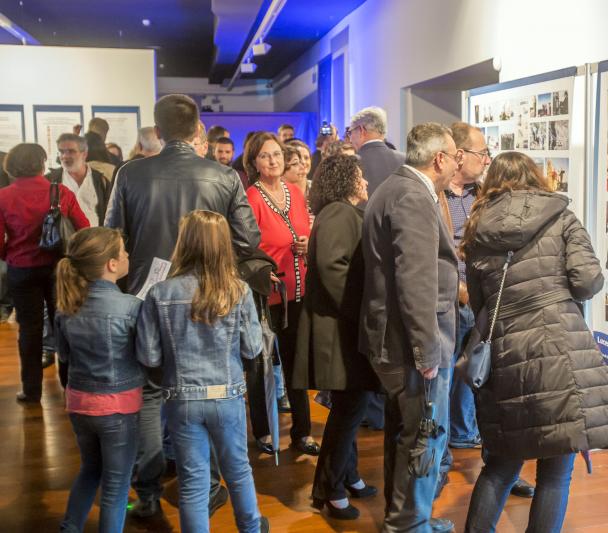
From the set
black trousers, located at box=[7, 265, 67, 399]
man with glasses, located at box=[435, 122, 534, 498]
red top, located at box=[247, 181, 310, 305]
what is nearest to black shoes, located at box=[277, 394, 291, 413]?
red top, located at box=[247, 181, 310, 305]

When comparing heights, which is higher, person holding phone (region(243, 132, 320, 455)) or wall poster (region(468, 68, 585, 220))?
wall poster (region(468, 68, 585, 220))

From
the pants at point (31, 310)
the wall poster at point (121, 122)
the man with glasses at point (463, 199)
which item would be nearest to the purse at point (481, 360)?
the man with glasses at point (463, 199)

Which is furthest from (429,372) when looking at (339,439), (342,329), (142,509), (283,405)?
(283,405)

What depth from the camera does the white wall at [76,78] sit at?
26.9 ft

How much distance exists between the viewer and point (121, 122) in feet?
27.6

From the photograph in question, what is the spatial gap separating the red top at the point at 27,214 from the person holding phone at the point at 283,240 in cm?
118

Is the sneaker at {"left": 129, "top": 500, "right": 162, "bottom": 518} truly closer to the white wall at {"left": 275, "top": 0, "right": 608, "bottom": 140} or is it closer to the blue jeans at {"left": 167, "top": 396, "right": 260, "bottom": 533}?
the blue jeans at {"left": 167, "top": 396, "right": 260, "bottom": 533}

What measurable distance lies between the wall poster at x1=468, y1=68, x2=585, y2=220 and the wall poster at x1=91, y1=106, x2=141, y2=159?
5.07 meters

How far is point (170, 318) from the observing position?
2262mm

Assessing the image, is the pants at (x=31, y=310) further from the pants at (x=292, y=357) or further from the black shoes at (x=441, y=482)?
the black shoes at (x=441, y=482)

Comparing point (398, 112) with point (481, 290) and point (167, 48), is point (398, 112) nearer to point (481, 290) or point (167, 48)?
point (481, 290)

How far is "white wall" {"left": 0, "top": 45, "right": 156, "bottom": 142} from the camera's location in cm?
820

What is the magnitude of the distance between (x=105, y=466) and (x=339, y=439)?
911 mm

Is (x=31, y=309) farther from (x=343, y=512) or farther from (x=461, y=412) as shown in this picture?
(x=461, y=412)
